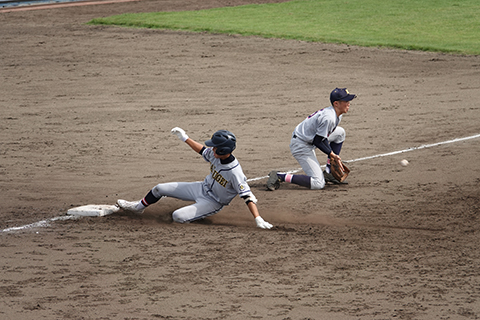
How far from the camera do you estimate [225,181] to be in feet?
22.6

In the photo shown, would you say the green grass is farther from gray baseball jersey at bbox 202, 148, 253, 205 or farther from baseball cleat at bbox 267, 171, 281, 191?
gray baseball jersey at bbox 202, 148, 253, 205

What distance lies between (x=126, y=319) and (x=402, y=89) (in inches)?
407

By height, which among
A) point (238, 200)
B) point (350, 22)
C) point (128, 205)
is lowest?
point (238, 200)

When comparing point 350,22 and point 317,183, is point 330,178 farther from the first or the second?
point 350,22

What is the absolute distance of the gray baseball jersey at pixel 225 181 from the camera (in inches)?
262

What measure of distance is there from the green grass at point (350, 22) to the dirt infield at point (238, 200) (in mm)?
1725

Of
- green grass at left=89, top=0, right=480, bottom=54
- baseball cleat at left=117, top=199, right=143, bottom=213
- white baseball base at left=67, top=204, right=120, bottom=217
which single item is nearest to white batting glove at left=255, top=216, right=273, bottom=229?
baseball cleat at left=117, top=199, right=143, bottom=213

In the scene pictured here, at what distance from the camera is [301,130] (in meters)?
8.41

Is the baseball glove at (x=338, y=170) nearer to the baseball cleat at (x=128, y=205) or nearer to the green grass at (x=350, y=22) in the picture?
the baseball cleat at (x=128, y=205)

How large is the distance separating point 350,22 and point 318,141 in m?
14.8

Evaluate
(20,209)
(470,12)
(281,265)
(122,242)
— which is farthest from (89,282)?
(470,12)

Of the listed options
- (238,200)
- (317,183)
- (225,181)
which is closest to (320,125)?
(317,183)

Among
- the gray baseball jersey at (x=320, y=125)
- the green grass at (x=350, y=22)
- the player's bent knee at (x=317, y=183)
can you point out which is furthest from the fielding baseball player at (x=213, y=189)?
the green grass at (x=350, y=22)

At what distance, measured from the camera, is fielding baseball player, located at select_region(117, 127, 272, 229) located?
6.60m
